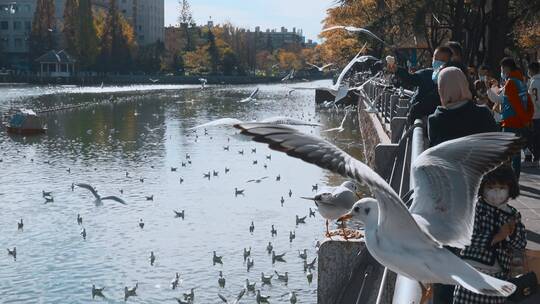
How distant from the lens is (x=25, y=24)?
100 metres

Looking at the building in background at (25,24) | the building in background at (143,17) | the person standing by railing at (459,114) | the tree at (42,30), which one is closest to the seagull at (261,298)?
the person standing by railing at (459,114)

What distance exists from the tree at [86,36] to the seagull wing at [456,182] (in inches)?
3310

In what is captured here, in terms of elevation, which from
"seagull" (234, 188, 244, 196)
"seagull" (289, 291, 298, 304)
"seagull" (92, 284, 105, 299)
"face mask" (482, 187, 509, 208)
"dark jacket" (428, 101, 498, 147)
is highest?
"dark jacket" (428, 101, 498, 147)

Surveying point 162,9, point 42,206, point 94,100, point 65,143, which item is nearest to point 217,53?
point 162,9

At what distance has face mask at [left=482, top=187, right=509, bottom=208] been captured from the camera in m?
4.01

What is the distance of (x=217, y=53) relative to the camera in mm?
99438

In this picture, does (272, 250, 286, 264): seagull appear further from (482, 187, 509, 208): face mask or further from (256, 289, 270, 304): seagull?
(482, 187, 509, 208): face mask

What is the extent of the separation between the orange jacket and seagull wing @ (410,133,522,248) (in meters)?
5.07

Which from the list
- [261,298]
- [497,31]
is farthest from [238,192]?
[261,298]

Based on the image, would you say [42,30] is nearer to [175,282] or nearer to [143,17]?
[143,17]

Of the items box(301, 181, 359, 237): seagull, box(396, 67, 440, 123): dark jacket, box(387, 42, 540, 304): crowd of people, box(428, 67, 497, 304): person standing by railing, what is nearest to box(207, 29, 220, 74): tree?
box(396, 67, 440, 123): dark jacket

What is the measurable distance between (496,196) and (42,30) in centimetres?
8863

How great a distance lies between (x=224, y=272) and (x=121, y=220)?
4327 mm

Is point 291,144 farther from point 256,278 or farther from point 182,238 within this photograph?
point 182,238
